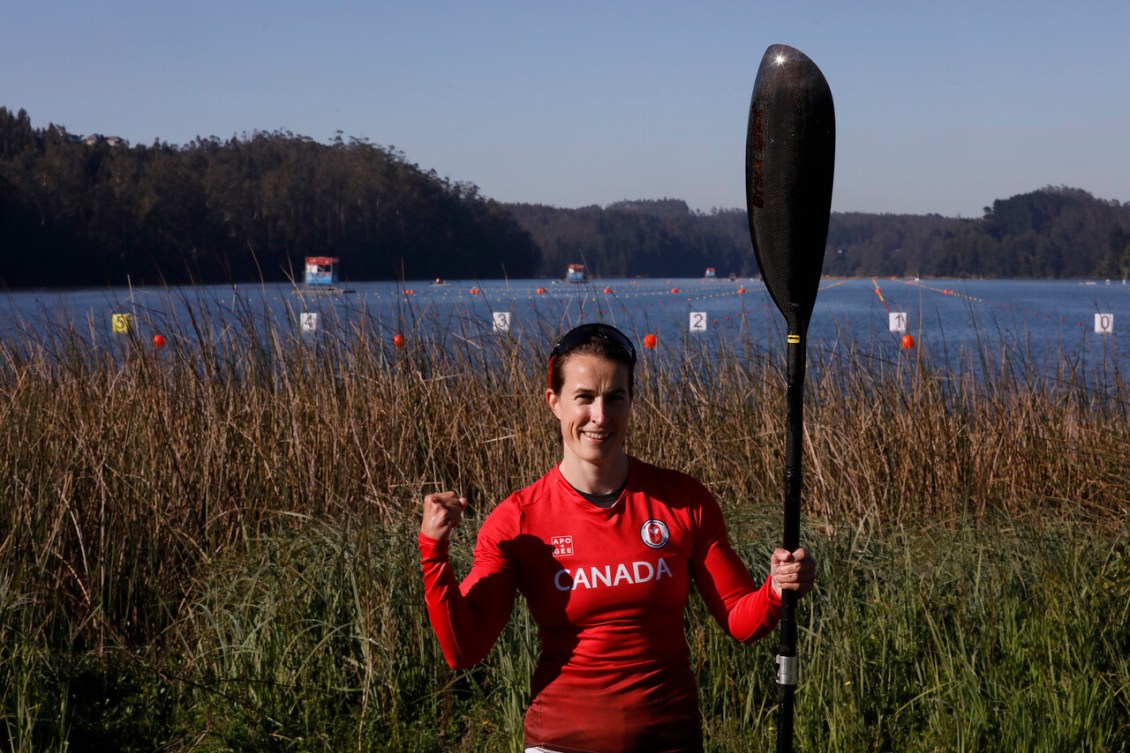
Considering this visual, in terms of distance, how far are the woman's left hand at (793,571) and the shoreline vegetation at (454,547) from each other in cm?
167

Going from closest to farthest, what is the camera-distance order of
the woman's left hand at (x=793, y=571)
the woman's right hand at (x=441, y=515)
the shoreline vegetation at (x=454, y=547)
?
1. the woman's right hand at (x=441, y=515)
2. the woman's left hand at (x=793, y=571)
3. the shoreline vegetation at (x=454, y=547)

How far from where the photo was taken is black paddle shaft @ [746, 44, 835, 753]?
2.51m

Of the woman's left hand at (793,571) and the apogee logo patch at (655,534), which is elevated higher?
the apogee logo patch at (655,534)

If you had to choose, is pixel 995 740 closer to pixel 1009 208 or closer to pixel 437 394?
pixel 437 394

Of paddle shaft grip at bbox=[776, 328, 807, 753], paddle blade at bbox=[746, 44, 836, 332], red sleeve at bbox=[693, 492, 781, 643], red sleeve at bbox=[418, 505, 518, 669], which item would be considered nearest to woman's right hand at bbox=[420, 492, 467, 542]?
red sleeve at bbox=[418, 505, 518, 669]

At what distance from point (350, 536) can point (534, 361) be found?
2.47 m

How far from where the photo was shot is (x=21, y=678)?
13.5 feet

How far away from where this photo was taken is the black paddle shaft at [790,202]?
8.23 feet

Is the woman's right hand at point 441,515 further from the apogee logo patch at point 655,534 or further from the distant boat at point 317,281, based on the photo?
the distant boat at point 317,281

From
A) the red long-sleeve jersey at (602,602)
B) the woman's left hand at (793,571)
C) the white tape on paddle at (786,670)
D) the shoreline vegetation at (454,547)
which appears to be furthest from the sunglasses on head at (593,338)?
the shoreline vegetation at (454,547)

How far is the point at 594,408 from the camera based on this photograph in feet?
7.73

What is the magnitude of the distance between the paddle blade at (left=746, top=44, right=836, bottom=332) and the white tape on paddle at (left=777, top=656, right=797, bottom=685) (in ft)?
2.30

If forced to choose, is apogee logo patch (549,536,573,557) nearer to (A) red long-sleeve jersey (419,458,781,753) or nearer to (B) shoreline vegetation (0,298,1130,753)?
(A) red long-sleeve jersey (419,458,781,753)

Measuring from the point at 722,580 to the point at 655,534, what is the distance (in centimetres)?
20
